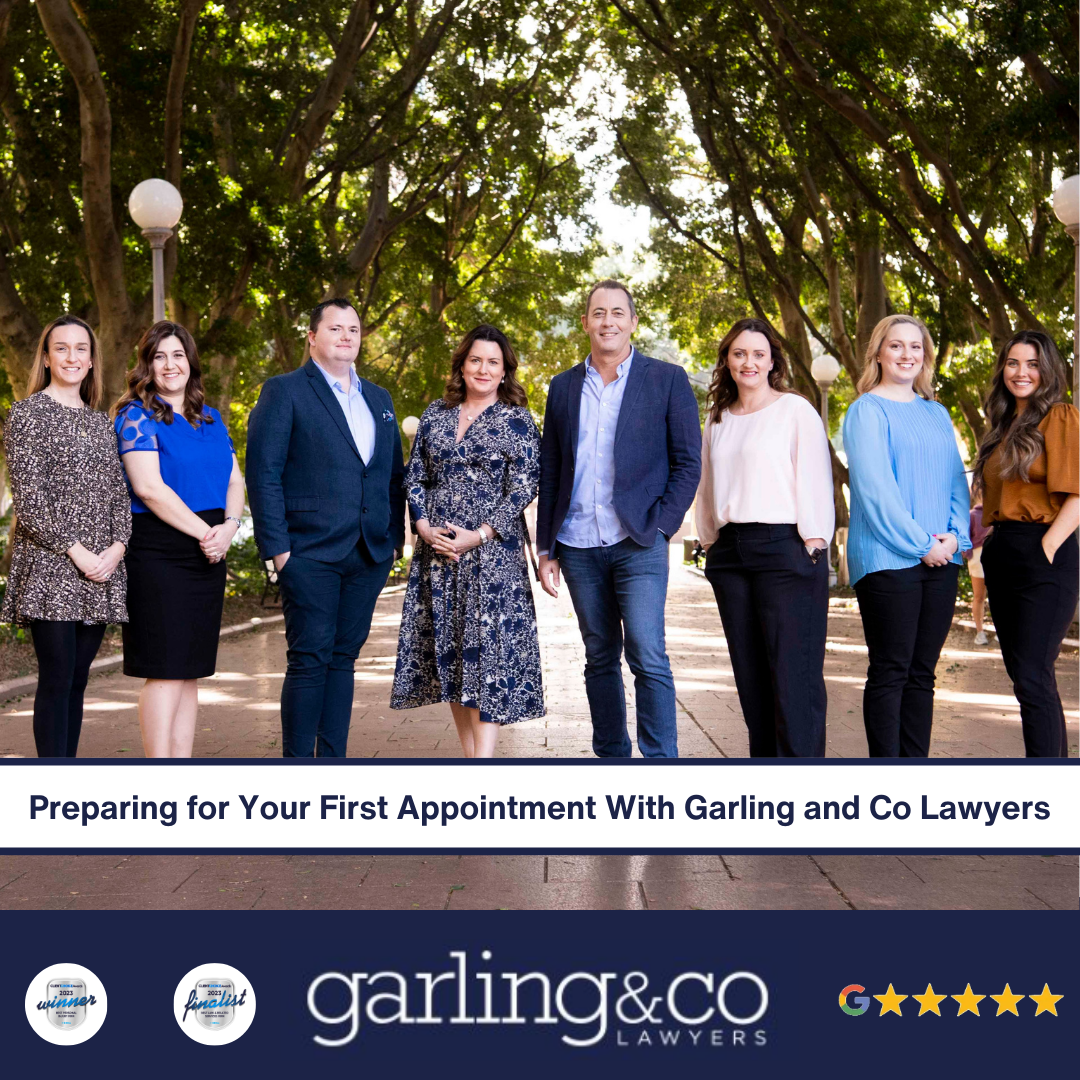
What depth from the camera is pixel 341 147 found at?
18750 millimetres

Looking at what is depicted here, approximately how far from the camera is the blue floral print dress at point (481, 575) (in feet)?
17.8

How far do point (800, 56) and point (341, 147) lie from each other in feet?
24.8

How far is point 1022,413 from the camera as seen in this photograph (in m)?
5.47

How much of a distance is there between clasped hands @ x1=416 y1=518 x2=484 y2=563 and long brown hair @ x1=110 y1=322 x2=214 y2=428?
41.9 inches

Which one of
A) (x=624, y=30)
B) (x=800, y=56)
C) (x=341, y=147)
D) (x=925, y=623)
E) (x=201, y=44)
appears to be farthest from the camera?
(x=624, y=30)

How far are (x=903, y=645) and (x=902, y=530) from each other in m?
0.46

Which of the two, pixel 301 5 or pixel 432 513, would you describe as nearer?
pixel 432 513

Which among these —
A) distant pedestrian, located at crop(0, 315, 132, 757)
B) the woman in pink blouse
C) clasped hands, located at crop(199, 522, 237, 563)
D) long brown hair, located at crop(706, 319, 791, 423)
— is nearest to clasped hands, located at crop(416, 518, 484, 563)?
clasped hands, located at crop(199, 522, 237, 563)

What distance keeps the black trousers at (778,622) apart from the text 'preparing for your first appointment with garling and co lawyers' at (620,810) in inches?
103

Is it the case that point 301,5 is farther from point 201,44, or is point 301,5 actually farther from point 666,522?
point 666,522

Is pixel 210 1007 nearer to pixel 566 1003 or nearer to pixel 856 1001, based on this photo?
pixel 566 1003

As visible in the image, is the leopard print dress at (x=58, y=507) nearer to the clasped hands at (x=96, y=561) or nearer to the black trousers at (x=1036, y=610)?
the clasped hands at (x=96, y=561)

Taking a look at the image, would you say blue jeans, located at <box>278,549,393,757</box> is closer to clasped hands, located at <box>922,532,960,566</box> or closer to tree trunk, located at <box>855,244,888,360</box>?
clasped hands, located at <box>922,532,960,566</box>

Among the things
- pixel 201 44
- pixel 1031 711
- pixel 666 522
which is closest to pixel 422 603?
pixel 666 522
